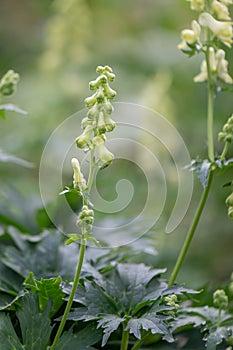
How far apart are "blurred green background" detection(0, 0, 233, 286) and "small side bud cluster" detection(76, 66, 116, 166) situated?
2.08 feet

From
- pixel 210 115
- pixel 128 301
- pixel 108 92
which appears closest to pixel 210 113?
pixel 210 115

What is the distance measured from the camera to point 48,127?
7.71 feet

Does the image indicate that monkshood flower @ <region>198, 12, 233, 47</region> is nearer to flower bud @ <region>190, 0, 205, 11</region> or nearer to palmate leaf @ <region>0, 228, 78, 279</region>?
flower bud @ <region>190, 0, 205, 11</region>

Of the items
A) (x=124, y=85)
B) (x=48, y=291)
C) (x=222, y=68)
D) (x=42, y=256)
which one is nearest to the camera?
(x=48, y=291)

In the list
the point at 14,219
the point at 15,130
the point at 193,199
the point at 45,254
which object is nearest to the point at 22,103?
the point at 15,130

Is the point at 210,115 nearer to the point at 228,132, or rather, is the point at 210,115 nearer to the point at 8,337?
the point at 228,132

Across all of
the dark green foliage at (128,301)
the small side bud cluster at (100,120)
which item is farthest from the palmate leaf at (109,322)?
the small side bud cluster at (100,120)

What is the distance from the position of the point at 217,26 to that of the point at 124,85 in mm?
1920

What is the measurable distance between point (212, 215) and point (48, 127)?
28.6 inches

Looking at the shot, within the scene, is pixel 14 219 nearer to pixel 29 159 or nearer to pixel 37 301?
pixel 37 301

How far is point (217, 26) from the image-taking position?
96 cm

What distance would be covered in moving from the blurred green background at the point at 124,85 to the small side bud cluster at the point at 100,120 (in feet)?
2.08

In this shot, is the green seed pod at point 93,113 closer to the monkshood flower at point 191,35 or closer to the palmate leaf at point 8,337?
the monkshood flower at point 191,35

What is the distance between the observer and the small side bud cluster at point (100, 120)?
84 centimetres
